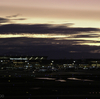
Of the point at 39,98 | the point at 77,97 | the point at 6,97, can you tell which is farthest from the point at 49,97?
the point at 6,97

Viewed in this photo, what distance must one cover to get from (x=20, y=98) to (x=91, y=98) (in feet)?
27.8

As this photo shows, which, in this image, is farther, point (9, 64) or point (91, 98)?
point (9, 64)

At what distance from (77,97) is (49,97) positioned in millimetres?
3457

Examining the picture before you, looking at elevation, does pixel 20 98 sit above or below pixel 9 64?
above

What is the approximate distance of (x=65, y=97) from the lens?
2730 cm

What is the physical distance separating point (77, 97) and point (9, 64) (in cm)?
15792

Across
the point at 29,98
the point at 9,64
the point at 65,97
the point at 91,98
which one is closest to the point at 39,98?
the point at 29,98

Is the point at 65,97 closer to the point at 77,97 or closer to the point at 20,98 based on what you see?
the point at 77,97

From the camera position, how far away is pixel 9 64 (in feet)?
594

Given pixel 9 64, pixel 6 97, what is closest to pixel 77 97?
pixel 6 97

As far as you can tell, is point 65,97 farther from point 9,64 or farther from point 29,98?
point 9,64

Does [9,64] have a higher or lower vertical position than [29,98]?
lower

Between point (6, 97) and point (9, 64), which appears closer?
point (6, 97)

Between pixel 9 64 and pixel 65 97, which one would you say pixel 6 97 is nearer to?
pixel 65 97
